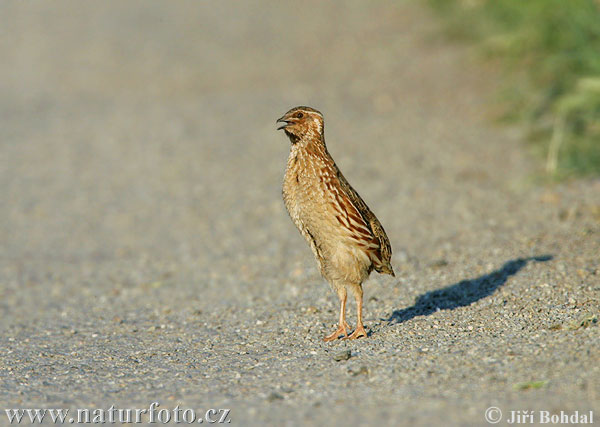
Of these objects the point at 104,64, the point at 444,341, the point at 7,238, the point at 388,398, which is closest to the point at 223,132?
the point at 7,238

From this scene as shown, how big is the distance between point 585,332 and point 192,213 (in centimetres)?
681

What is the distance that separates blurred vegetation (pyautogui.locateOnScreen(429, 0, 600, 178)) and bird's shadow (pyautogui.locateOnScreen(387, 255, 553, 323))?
304cm

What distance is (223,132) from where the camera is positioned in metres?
14.9

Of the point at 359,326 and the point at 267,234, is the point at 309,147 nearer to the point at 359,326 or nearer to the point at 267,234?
the point at 359,326

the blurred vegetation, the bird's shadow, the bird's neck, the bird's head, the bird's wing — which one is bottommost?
the bird's shadow

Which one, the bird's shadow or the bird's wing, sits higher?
the bird's wing

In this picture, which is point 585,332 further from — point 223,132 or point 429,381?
point 223,132

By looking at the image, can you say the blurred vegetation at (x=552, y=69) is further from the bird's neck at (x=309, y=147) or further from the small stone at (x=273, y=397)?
the small stone at (x=273, y=397)

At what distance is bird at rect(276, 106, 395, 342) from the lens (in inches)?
247

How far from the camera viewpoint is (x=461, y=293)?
7.34 meters

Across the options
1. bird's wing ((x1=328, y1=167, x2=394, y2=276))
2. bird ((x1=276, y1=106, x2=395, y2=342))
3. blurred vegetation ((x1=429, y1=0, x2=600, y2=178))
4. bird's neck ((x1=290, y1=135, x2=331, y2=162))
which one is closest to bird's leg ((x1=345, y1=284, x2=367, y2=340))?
bird ((x1=276, y1=106, x2=395, y2=342))

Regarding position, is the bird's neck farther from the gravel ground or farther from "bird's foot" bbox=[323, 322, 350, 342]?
the gravel ground

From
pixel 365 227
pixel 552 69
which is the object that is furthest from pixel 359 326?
pixel 552 69

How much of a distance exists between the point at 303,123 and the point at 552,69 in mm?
7718
